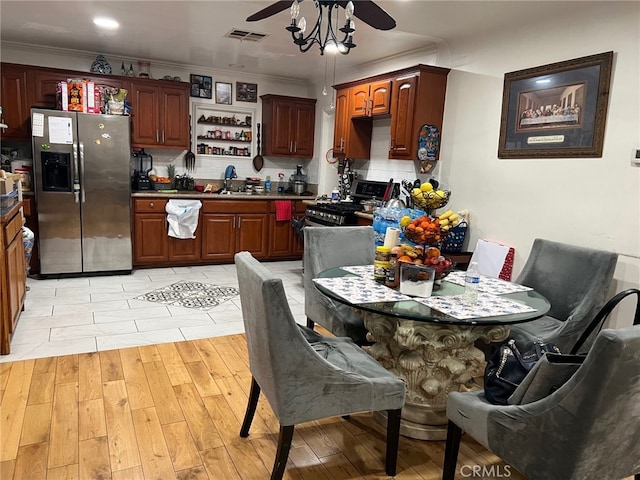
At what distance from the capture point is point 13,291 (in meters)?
3.18

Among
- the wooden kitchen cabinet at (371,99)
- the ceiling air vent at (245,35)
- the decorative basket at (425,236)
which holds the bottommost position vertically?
the decorative basket at (425,236)

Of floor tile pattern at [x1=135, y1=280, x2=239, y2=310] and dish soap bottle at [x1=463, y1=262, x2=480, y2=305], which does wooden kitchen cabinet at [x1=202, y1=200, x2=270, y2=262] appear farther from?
dish soap bottle at [x1=463, y1=262, x2=480, y2=305]

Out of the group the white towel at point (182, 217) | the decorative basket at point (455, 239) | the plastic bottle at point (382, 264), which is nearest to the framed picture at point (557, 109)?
the decorative basket at point (455, 239)

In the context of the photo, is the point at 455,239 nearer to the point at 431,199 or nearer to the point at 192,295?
the point at 431,199

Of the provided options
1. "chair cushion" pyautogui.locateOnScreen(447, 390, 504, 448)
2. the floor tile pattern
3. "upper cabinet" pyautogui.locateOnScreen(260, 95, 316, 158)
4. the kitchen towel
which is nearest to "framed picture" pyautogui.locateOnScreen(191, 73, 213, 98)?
"upper cabinet" pyautogui.locateOnScreen(260, 95, 316, 158)

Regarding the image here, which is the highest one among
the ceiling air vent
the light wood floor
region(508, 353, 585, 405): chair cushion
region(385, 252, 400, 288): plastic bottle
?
the ceiling air vent

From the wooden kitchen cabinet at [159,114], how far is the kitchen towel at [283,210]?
1365 millimetres

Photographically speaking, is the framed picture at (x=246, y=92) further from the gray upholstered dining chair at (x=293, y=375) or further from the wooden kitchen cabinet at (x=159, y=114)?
the gray upholstered dining chair at (x=293, y=375)

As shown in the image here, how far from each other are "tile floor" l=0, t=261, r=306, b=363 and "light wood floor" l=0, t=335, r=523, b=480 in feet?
1.09

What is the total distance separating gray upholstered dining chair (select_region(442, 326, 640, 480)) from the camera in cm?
126

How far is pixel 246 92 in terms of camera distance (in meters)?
6.21

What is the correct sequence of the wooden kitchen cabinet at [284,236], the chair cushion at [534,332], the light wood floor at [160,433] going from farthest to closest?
the wooden kitchen cabinet at [284,236]
the chair cushion at [534,332]
the light wood floor at [160,433]

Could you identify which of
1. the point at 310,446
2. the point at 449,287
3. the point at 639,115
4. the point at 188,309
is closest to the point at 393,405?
the point at 310,446

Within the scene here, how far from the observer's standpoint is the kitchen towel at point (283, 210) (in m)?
5.94
